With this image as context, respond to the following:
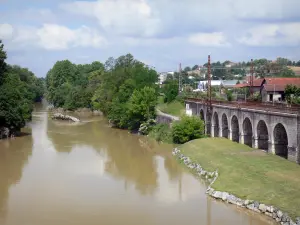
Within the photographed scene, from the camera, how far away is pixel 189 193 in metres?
26.7

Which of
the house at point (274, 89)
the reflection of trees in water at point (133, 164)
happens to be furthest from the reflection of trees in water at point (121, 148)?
the house at point (274, 89)

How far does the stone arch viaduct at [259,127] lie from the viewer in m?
28.3

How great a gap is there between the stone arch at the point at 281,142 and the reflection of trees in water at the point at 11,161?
20412mm

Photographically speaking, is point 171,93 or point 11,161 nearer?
point 11,161

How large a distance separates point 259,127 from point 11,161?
23374 mm

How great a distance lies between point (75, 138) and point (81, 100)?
38.7m

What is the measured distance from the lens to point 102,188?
→ 28562 mm

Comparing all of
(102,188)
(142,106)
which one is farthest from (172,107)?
(102,188)

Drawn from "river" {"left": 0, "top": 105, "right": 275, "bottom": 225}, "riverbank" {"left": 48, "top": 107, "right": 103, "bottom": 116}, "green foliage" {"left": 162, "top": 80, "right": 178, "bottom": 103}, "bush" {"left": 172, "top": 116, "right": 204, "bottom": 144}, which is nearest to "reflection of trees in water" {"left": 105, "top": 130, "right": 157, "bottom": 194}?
"river" {"left": 0, "top": 105, "right": 275, "bottom": 225}

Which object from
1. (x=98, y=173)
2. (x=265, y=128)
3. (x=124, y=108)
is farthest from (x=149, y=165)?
(x=124, y=108)

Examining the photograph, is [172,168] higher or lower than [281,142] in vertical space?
lower

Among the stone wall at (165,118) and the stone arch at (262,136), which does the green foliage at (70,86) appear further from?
the stone arch at (262,136)

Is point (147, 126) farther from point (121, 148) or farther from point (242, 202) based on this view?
point (242, 202)

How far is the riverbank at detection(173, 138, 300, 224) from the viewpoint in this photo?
847 inches
